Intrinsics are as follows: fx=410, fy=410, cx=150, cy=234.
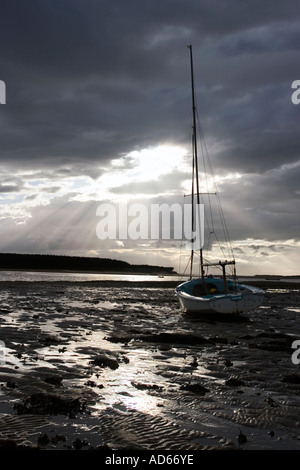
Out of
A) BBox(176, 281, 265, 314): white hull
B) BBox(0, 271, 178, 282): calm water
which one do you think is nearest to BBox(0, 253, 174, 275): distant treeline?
BBox(0, 271, 178, 282): calm water

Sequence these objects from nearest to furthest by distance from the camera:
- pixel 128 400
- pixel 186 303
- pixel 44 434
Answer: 1. pixel 44 434
2. pixel 128 400
3. pixel 186 303

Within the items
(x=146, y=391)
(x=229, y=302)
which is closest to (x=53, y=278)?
(x=229, y=302)

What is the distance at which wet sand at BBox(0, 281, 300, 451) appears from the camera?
7.30 meters

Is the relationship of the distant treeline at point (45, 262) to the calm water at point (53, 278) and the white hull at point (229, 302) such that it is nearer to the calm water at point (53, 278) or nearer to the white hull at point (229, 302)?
the calm water at point (53, 278)

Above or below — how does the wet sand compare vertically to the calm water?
above

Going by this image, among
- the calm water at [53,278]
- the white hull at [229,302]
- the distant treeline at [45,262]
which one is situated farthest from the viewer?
the distant treeline at [45,262]

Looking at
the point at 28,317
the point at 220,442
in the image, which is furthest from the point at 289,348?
the point at 28,317

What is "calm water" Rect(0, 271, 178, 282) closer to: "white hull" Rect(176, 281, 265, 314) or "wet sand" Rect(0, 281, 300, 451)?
"white hull" Rect(176, 281, 265, 314)

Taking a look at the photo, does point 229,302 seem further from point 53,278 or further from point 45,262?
point 45,262

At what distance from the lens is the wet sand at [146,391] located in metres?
7.30

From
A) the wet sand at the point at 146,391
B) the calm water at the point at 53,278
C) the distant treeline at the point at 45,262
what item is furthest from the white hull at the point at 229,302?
the distant treeline at the point at 45,262

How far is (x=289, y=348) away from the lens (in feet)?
52.8
